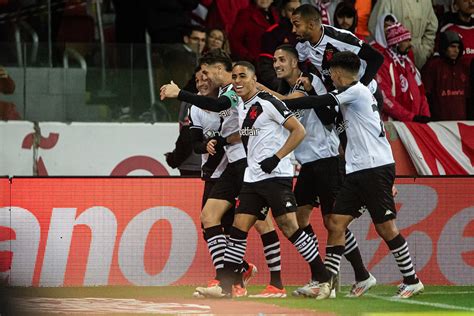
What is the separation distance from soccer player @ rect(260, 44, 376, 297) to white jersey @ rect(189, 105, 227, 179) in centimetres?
73

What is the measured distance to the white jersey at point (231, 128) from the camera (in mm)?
11164

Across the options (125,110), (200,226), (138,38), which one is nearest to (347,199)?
(200,226)

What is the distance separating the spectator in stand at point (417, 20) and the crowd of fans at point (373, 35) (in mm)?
13

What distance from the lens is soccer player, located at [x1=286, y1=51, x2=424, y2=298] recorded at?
415 inches

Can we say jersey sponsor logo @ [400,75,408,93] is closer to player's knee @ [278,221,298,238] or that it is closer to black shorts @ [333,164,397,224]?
black shorts @ [333,164,397,224]

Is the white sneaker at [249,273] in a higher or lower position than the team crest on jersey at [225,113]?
lower

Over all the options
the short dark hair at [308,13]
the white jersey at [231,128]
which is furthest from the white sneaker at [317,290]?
the short dark hair at [308,13]

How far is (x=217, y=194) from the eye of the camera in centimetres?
1119

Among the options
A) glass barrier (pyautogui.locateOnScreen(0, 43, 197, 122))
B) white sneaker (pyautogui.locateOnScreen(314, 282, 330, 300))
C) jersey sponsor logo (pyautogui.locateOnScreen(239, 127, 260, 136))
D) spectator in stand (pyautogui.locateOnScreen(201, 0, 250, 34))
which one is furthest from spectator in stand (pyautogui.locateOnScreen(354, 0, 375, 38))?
white sneaker (pyautogui.locateOnScreen(314, 282, 330, 300))

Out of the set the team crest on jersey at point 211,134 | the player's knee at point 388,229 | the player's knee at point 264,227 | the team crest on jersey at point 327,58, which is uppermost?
the team crest on jersey at point 327,58

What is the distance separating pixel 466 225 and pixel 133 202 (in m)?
3.55

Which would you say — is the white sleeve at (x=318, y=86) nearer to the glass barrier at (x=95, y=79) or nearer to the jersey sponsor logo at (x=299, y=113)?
the jersey sponsor logo at (x=299, y=113)

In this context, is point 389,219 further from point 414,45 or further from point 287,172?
point 414,45

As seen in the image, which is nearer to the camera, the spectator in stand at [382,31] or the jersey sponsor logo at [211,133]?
the jersey sponsor logo at [211,133]
